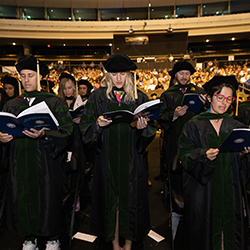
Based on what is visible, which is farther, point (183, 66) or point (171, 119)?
point (171, 119)

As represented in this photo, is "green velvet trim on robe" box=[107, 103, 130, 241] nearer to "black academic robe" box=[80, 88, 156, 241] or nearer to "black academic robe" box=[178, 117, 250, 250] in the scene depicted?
"black academic robe" box=[80, 88, 156, 241]

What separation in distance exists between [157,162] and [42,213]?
14.6 feet

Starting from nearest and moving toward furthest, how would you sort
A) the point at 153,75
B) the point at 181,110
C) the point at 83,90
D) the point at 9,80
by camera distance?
1. the point at 181,110
2. the point at 83,90
3. the point at 9,80
4. the point at 153,75

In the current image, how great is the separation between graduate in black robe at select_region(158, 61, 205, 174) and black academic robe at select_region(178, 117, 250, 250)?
5.39ft

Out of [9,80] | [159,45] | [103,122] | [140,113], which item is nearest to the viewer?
[140,113]

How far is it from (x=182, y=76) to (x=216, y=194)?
235cm

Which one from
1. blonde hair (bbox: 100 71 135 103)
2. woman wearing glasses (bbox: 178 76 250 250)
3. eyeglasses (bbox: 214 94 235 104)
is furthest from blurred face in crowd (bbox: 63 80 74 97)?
eyeglasses (bbox: 214 94 235 104)

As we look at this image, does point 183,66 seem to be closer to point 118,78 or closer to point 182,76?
point 182,76

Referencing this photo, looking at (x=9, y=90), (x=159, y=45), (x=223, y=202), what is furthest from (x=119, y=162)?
(x=159, y=45)

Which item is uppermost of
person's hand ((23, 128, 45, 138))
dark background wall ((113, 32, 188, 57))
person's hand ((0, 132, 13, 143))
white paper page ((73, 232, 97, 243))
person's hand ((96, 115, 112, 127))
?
dark background wall ((113, 32, 188, 57))

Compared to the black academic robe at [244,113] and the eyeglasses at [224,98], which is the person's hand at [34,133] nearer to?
the eyeglasses at [224,98]

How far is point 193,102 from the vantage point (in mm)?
3520

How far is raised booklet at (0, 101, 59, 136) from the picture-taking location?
1976 millimetres

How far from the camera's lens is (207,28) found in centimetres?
1577
